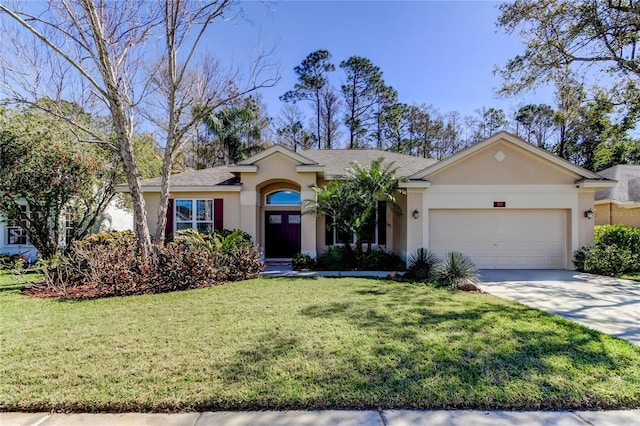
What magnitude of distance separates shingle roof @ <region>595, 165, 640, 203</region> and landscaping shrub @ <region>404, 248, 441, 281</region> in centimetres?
1435

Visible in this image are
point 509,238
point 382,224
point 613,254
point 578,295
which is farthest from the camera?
point 382,224

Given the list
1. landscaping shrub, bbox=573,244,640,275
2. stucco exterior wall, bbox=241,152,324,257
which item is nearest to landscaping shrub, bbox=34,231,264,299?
stucco exterior wall, bbox=241,152,324,257

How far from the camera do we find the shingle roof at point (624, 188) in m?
17.3

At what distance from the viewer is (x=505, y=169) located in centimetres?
1212

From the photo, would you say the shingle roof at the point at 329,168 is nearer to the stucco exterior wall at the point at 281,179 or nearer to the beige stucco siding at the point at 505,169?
the stucco exterior wall at the point at 281,179

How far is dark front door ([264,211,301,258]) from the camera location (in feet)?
48.2

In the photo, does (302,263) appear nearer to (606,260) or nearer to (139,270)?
(139,270)

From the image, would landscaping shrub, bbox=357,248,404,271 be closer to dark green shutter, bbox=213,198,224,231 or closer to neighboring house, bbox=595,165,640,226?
dark green shutter, bbox=213,198,224,231

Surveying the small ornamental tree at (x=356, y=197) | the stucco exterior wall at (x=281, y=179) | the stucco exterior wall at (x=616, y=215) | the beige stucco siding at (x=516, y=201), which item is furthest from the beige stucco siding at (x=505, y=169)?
the stucco exterior wall at (x=616, y=215)

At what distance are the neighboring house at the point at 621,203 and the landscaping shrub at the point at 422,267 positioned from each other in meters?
13.5

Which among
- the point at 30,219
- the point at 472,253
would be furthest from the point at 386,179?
the point at 30,219

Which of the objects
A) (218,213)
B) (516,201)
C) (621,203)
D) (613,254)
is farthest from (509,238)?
(218,213)

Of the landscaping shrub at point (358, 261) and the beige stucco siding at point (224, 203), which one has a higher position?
the beige stucco siding at point (224, 203)

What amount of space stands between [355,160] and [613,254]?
1089 centimetres
